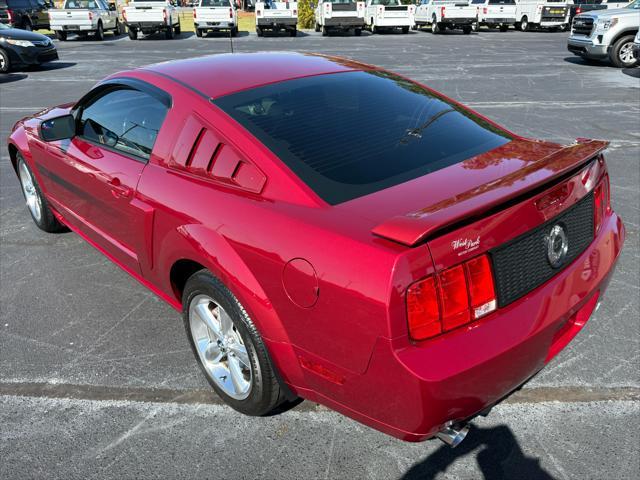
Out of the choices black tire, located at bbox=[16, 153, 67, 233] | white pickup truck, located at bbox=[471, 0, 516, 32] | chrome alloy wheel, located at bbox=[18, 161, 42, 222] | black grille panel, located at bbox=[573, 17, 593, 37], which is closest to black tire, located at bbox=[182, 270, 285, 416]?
black tire, located at bbox=[16, 153, 67, 233]

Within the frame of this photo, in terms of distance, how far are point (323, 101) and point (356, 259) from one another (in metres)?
1.25

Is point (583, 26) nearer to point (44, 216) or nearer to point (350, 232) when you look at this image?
point (44, 216)

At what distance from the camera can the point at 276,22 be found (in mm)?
25266

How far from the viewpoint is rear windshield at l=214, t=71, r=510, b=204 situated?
2.40 meters

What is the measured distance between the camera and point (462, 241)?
190cm

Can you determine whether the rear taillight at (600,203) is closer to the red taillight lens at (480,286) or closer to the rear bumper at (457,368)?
the rear bumper at (457,368)

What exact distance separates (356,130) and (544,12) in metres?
29.1

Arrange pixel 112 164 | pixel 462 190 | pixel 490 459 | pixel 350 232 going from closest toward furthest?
pixel 350 232 < pixel 462 190 < pixel 490 459 < pixel 112 164

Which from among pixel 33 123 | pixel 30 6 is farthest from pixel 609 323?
pixel 30 6

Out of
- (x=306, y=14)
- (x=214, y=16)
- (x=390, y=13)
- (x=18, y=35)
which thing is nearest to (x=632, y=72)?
(x=390, y=13)

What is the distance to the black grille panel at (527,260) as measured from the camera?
2037 mm

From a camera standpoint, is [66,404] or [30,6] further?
[30,6]

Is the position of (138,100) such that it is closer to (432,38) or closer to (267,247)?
(267,247)

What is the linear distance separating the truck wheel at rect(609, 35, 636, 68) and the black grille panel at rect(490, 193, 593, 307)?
14.1m
